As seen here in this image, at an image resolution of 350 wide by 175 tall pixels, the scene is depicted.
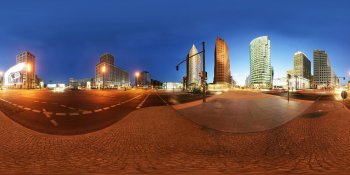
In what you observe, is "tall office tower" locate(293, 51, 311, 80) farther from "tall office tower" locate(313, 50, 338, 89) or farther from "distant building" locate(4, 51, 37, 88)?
"distant building" locate(4, 51, 37, 88)

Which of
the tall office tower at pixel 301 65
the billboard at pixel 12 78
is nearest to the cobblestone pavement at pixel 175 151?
the billboard at pixel 12 78

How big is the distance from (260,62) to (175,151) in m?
180

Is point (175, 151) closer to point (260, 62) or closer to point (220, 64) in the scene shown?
point (220, 64)

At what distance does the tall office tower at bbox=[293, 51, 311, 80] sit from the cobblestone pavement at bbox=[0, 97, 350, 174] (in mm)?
200963

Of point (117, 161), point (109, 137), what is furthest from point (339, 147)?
point (109, 137)

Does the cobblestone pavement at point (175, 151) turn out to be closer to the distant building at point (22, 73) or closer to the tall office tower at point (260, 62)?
the distant building at point (22, 73)

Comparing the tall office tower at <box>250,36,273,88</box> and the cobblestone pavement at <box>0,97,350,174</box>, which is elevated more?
the tall office tower at <box>250,36,273,88</box>

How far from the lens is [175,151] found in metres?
6.78

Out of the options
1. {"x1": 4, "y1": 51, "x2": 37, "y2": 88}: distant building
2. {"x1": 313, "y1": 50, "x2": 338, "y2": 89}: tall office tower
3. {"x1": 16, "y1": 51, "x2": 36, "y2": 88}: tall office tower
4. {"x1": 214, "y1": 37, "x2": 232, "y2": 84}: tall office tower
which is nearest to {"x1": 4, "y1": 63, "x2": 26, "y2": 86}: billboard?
{"x1": 4, "y1": 51, "x2": 37, "y2": 88}: distant building

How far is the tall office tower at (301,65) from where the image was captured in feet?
615

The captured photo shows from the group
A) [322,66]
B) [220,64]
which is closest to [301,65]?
[322,66]

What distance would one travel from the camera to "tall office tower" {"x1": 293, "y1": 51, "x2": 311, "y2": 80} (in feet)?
615

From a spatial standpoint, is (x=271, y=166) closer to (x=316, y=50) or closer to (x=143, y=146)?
(x=143, y=146)

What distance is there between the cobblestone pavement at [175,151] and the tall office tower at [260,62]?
539ft
